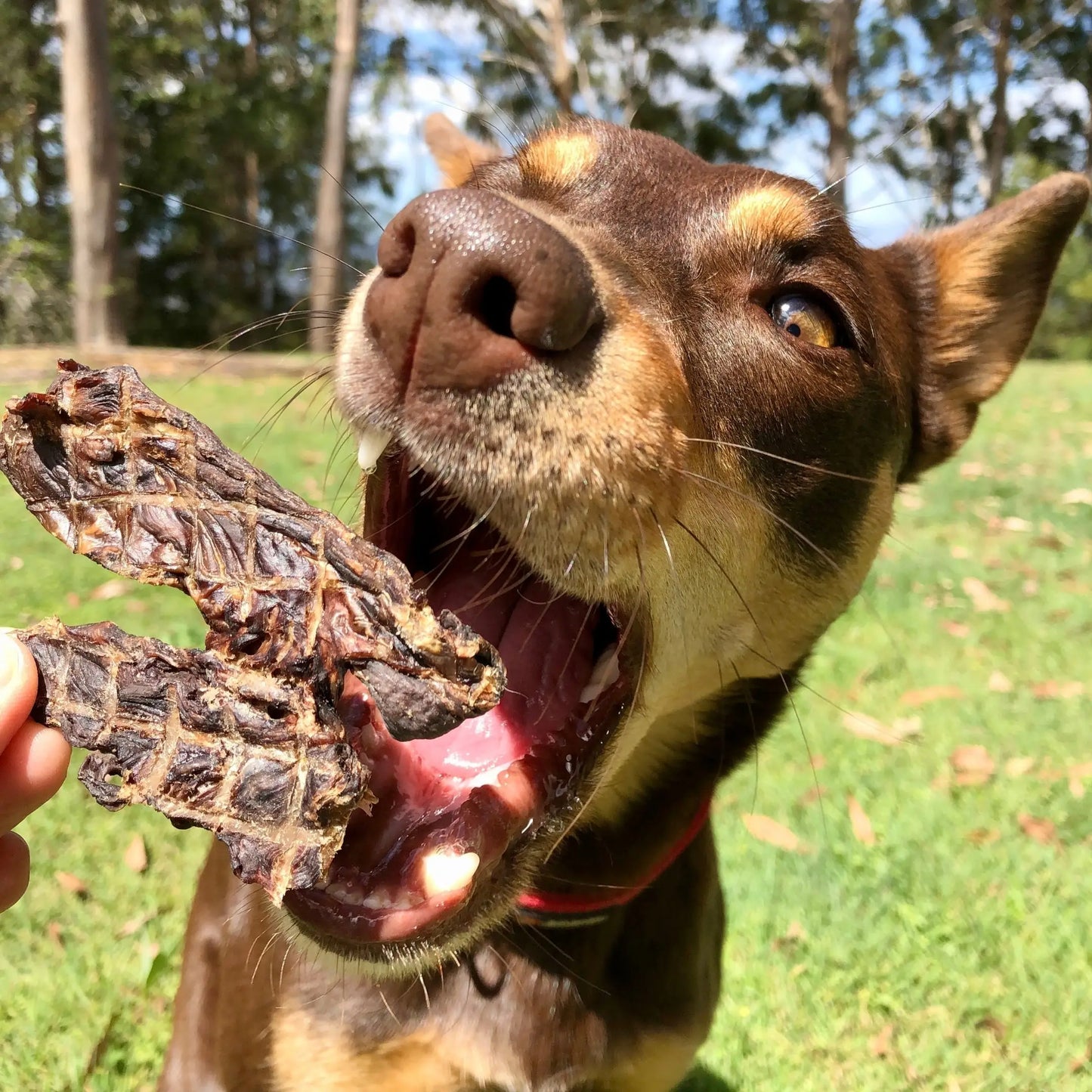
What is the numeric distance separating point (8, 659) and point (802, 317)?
5.86 ft

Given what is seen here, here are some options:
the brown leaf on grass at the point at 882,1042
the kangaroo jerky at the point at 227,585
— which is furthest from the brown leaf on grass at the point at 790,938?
the kangaroo jerky at the point at 227,585

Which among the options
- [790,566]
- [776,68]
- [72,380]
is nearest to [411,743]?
[72,380]

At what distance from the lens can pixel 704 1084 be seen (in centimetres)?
307

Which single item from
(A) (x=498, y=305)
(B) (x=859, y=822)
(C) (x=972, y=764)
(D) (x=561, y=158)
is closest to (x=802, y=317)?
(D) (x=561, y=158)

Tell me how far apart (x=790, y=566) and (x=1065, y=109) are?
38.5 meters

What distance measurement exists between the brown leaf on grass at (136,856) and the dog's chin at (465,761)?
2.39 metres

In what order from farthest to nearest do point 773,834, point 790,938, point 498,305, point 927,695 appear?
1. point 927,695
2. point 773,834
3. point 790,938
4. point 498,305

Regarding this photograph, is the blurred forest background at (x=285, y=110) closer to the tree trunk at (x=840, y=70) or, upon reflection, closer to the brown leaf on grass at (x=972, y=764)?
the tree trunk at (x=840, y=70)

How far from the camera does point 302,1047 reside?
210 cm

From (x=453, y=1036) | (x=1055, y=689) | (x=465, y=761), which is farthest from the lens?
(x=1055, y=689)

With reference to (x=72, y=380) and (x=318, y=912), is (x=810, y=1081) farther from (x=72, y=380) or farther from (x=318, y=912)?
(x=72, y=380)

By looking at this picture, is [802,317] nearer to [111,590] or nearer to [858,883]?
[858,883]

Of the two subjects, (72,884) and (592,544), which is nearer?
(592,544)

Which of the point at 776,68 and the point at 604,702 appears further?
the point at 776,68
